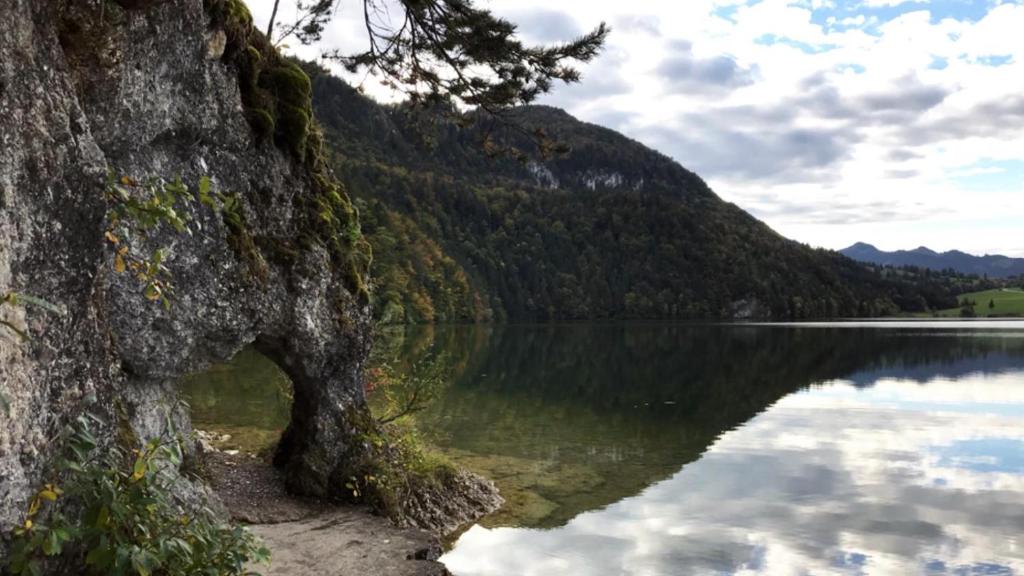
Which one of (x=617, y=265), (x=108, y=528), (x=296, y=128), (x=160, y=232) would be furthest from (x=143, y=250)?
(x=617, y=265)

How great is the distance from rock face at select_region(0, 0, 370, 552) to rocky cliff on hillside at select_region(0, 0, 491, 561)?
2 centimetres

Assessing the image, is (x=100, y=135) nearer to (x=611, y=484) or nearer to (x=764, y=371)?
(x=611, y=484)

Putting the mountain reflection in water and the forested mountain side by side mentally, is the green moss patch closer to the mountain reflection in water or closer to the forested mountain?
the mountain reflection in water

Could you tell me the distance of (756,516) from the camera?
15.3 meters

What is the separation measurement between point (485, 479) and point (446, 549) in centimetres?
383

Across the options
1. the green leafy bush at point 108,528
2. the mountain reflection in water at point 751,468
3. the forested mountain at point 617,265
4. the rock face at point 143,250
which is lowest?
the mountain reflection in water at point 751,468

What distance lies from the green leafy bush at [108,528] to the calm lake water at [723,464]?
710cm

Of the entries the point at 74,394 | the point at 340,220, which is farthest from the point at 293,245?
the point at 74,394

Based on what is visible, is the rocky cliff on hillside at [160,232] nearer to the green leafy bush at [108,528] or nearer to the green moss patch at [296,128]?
the green moss patch at [296,128]

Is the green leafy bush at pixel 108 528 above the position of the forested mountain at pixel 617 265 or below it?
below

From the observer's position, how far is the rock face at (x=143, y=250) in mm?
4500

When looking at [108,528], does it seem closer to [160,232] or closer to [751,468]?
[160,232]

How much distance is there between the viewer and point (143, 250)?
29.1 feet

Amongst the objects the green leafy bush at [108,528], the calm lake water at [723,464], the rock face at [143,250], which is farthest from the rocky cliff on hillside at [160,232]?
the calm lake water at [723,464]
